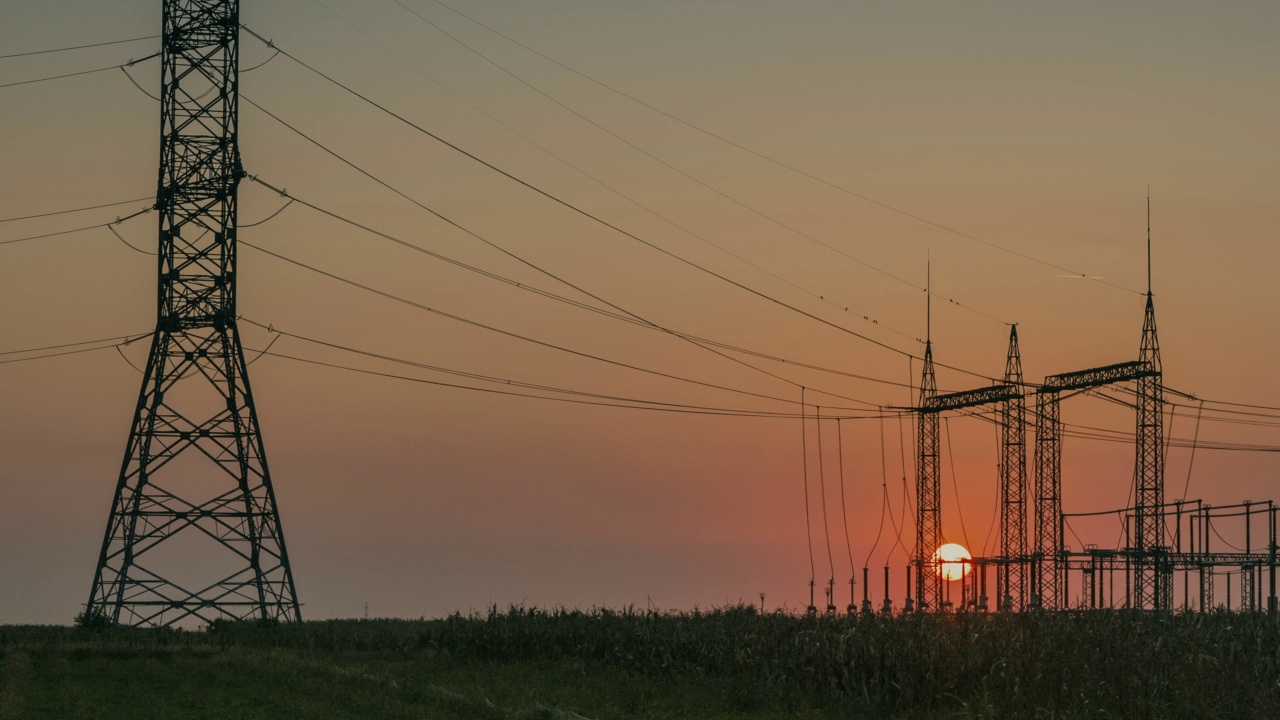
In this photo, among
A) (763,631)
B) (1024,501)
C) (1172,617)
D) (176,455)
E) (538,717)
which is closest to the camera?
(538,717)

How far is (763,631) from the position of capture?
38.6 metres

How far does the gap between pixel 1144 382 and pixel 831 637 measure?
1760 inches

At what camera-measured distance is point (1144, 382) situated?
74.1 metres

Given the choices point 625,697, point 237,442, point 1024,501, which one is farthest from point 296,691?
point 1024,501

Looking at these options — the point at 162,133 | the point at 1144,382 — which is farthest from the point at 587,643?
the point at 1144,382

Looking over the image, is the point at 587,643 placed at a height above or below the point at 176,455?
below

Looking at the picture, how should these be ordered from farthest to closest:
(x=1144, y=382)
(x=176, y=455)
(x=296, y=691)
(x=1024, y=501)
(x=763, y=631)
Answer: (x=1024, y=501) < (x=1144, y=382) < (x=176, y=455) < (x=763, y=631) < (x=296, y=691)

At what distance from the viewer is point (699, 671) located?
36188 mm

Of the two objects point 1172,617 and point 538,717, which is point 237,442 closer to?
point 538,717

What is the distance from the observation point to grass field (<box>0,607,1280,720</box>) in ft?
88.3

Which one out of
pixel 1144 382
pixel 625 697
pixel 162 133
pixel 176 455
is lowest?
pixel 625 697

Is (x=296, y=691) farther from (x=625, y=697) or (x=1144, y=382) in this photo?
(x=1144, y=382)

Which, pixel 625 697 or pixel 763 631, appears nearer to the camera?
pixel 625 697

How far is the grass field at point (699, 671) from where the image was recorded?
1060 inches
